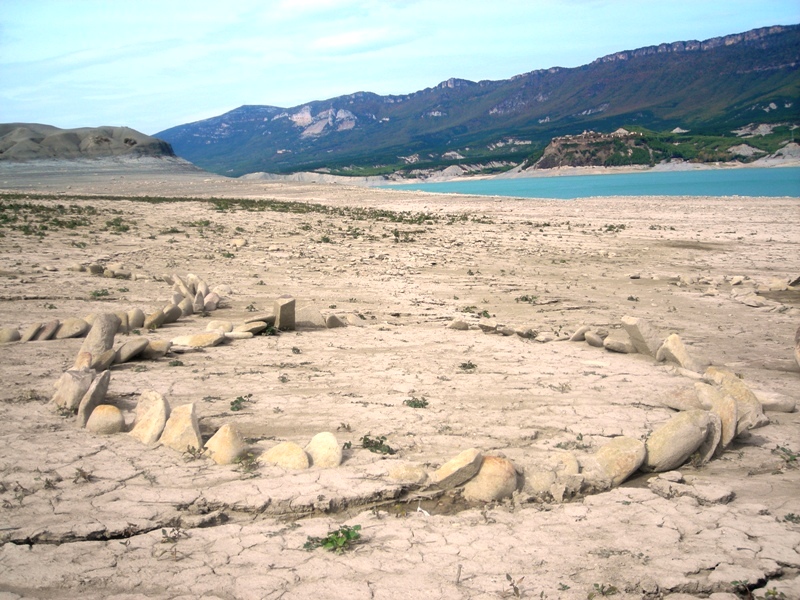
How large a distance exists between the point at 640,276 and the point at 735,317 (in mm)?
4369

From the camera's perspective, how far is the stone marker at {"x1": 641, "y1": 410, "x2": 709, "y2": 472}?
5.46 metres

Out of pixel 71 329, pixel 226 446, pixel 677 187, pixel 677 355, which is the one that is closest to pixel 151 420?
pixel 226 446

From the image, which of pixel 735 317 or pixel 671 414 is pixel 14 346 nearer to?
pixel 671 414

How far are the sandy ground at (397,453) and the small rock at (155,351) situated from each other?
149mm

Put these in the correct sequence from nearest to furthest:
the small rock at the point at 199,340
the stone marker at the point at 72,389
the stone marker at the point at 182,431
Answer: the stone marker at the point at 182,431 → the stone marker at the point at 72,389 → the small rock at the point at 199,340

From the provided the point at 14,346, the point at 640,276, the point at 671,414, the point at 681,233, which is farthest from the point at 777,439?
the point at 681,233

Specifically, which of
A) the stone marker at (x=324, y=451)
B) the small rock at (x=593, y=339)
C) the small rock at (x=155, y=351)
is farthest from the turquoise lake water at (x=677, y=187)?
the stone marker at (x=324, y=451)

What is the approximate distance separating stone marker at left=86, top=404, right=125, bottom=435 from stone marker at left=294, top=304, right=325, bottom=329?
409 centimetres

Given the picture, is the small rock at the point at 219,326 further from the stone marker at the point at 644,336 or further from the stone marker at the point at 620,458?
the stone marker at the point at 620,458

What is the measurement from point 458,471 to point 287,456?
1.28 metres

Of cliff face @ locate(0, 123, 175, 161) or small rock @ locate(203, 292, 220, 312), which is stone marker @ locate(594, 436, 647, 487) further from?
cliff face @ locate(0, 123, 175, 161)

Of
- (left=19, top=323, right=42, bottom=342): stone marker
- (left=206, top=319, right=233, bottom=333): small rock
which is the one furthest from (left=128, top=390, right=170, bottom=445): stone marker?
(left=19, top=323, right=42, bottom=342): stone marker

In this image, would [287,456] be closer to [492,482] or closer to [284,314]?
[492,482]

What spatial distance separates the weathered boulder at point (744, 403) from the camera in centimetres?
631
